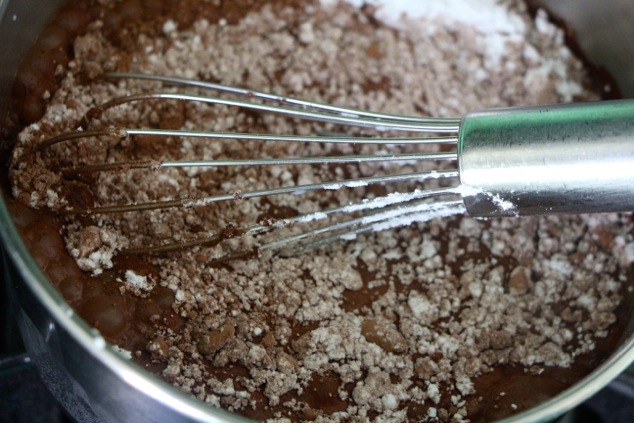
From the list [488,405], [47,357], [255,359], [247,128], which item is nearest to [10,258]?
[47,357]

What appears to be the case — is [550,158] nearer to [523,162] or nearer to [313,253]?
Result: [523,162]

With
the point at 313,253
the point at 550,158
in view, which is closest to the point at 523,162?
the point at 550,158

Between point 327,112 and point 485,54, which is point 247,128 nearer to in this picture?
point 327,112

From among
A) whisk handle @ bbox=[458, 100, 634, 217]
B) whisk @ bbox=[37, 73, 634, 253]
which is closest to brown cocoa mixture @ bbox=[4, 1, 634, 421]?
whisk @ bbox=[37, 73, 634, 253]

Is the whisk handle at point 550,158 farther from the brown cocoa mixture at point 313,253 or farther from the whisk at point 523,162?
the brown cocoa mixture at point 313,253

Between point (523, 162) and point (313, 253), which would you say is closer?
point (523, 162)

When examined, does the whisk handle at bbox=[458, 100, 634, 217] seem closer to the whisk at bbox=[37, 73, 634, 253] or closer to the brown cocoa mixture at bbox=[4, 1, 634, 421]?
the whisk at bbox=[37, 73, 634, 253]
